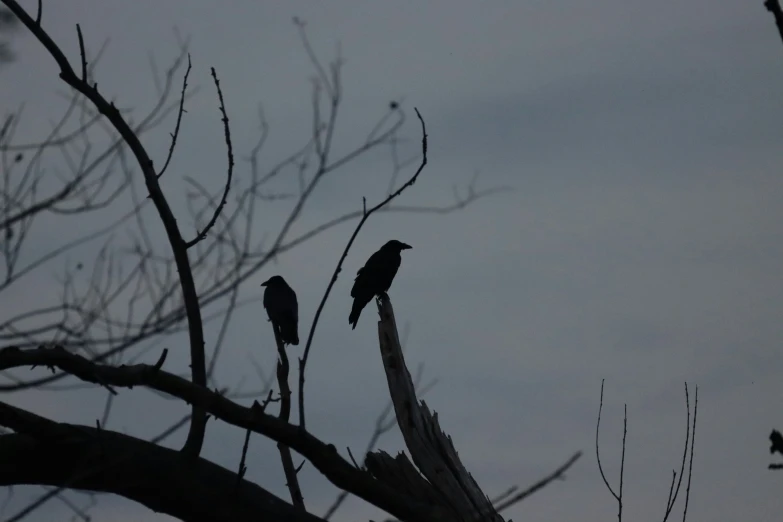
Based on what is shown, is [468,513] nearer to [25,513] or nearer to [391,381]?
[391,381]

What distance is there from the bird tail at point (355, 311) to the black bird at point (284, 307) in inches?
26.3

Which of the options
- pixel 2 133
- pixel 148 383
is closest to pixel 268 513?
pixel 148 383

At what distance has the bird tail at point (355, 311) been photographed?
11828mm

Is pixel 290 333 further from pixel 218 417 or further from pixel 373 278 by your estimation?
pixel 218 417

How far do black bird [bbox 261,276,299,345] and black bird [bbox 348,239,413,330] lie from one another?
72 centimetres

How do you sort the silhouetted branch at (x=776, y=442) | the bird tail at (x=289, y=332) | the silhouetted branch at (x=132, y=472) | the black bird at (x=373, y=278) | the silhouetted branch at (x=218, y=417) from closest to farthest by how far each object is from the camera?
the silhouetted branch at (x=776, y=442) → the silhouetted branch at (x=218, y=417) → the silhouetted branch at (x=132, y=472) → the bird tail at (x=289, y=332) → the black bird at (x=373, y=278)

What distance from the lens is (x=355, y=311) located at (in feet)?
39.2

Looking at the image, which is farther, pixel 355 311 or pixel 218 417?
pixel 355 311

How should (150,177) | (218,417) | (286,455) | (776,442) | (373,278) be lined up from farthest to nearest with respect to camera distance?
(373,278) → (286,455) → (150,177) → (218,417) → (776,442)

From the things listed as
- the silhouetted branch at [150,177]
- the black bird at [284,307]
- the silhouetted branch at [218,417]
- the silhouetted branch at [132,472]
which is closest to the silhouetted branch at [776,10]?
the silhouetted branch at [218,417]

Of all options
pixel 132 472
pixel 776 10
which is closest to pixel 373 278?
pixel 132 472

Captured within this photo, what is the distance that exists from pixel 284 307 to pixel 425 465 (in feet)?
20.2

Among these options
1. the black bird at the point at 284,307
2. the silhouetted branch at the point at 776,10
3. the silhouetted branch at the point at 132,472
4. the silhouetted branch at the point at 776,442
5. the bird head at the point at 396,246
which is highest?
the bird head at the point at 396,246

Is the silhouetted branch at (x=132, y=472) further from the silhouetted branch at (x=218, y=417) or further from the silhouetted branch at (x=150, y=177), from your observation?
the silhouetted branch at (x=150, y=177)
